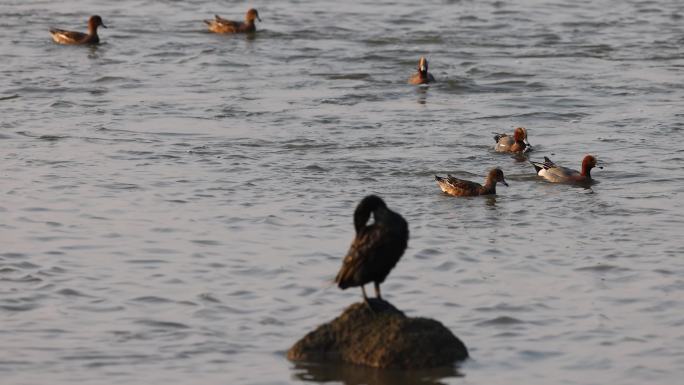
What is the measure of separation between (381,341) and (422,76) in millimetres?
15133

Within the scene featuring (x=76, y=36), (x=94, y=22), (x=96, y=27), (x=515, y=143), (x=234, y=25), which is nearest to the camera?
(x=515, y=143)

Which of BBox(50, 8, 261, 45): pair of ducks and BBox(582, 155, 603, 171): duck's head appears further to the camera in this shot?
BBox(50, 8, 261, 45): pair of ducks

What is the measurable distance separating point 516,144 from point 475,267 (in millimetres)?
6256

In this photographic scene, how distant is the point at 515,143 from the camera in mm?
19953

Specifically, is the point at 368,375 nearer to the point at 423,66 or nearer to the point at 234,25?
the point at 423,66

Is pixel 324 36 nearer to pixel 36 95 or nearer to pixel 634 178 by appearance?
pixel 36 95

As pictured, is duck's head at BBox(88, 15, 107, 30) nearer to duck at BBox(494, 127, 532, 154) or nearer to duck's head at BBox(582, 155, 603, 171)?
duck at BBox(494, 127, 532, 154)

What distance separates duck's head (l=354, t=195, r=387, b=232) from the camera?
1023cm

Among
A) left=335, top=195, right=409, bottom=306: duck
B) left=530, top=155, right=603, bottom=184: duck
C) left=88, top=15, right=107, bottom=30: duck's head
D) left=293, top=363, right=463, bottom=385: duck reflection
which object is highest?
left=335, top=195, right=409, bottom=306: duck

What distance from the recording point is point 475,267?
45.8ft

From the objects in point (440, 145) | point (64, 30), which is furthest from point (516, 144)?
point (64, 30)

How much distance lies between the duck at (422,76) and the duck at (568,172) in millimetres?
6783

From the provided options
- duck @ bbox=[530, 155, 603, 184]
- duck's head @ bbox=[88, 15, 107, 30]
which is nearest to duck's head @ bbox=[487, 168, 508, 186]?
duck @ bbox=[530, 155, 603, 184]

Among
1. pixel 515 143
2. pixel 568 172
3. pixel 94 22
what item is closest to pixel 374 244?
pixel 568 172
